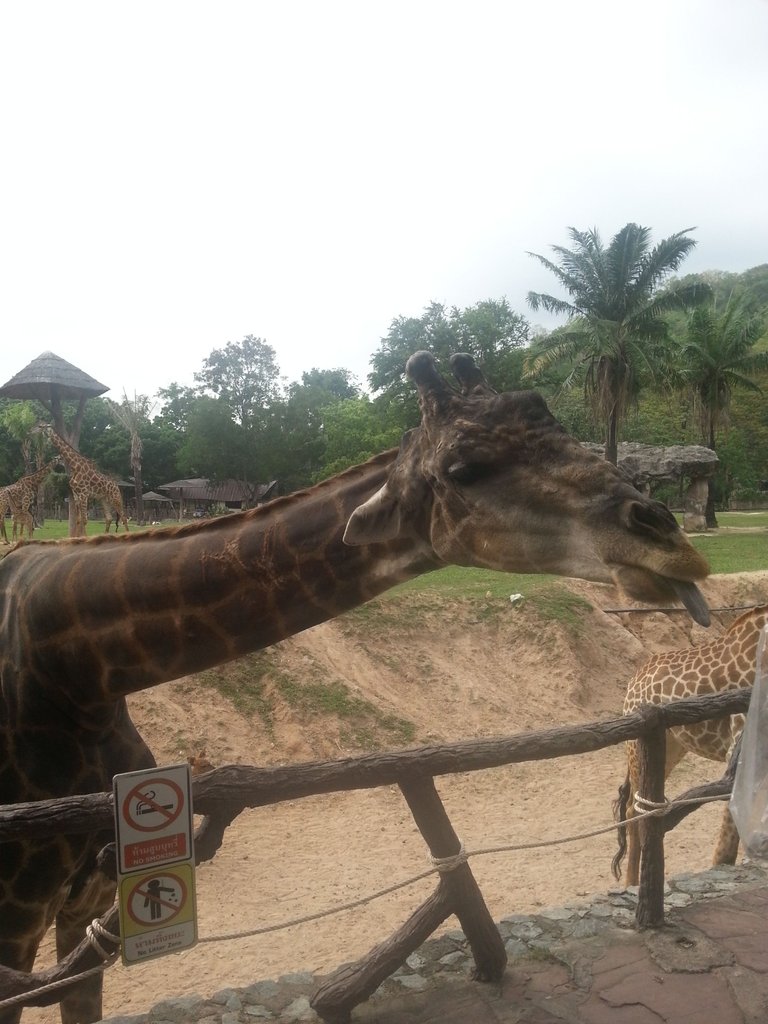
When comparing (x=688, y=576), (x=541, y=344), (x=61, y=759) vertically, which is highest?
(x=541, y=344)

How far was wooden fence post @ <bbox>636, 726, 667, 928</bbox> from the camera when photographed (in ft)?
10.8

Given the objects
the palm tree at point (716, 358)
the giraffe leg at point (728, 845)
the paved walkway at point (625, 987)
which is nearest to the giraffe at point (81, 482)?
the giraffe leg at point (728, 845)

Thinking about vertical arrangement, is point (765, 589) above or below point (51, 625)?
below

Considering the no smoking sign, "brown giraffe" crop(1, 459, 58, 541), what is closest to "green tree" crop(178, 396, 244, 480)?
"brown giraffe" crop(1, 459, 58, 541)

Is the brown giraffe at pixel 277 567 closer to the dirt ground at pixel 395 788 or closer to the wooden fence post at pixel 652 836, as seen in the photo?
the wooden fence post at pixel 652 836

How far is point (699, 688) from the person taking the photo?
5715 millimetres

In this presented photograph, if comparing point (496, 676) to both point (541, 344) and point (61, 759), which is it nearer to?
point (61, 759)

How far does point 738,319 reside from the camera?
91.7ft

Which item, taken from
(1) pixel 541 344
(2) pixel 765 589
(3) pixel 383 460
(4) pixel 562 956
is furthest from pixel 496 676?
(1) pixel 541 344

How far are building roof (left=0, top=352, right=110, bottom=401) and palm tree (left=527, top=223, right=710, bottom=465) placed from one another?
46.3 feet

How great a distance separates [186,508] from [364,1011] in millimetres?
36391

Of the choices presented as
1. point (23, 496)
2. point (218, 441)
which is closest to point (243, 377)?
point (218, 441)

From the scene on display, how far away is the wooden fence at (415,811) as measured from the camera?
2076 millimetres

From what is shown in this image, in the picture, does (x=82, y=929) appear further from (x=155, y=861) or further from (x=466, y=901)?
(x=466, y=901)
